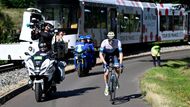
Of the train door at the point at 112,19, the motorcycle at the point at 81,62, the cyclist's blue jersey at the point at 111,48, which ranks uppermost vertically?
the train door at the point at 112,19

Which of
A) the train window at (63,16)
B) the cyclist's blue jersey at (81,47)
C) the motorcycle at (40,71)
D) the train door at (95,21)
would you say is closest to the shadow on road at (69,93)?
the motorcycle at (40,71)

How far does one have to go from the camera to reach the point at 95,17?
30.5 m

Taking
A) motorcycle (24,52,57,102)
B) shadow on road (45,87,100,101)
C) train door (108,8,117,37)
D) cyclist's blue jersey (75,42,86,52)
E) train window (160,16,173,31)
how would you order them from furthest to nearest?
train window (160,16,173,31)
train door (108,8,117,37)
cyclist's blue jersey (75,42,86,52)
shadow on road (45,87,100,101)
motorcycle (24,52,57,102)

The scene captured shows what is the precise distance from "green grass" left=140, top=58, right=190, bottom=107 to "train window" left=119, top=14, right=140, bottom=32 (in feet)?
38.3

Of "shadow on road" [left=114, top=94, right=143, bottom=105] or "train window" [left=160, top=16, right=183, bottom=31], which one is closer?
"shadow on road" [left=114, top=94, right=143, bottom=105]

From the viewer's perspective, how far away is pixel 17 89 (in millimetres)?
15586

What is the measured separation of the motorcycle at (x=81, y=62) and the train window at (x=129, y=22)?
561 inches

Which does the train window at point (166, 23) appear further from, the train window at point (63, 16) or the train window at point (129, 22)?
the train window at point (63, 16)

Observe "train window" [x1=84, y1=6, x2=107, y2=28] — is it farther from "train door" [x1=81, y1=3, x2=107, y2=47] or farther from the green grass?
the green grass

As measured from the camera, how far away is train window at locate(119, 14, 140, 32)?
115 ft

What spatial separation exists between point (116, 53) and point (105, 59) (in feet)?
1.07

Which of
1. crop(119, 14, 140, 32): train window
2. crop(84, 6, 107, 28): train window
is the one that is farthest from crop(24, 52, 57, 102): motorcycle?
crop(119, 14, 140, 32): train window

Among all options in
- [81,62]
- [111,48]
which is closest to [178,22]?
[81,62]

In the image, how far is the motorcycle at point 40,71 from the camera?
13.7 meters
